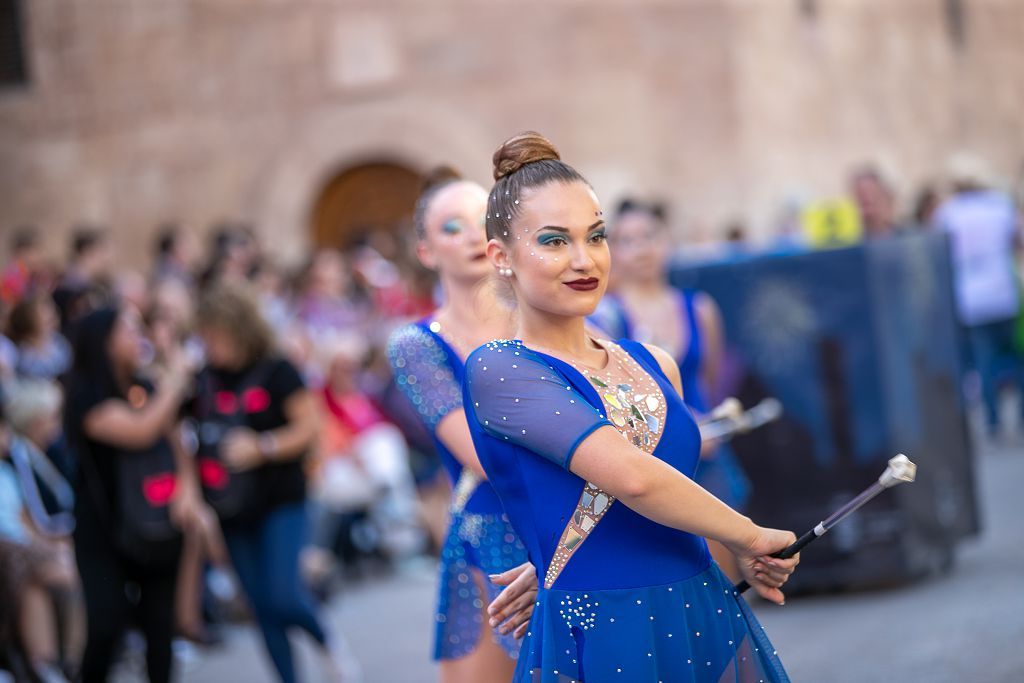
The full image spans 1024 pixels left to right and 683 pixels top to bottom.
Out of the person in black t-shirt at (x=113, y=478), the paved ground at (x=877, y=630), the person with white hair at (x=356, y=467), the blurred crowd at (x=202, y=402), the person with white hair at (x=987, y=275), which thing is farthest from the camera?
the person with white hair at (x=987, y=275)

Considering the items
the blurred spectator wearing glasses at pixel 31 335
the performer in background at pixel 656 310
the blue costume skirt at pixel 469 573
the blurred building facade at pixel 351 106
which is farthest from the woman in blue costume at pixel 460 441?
the blurred building facade at pixel 351 106

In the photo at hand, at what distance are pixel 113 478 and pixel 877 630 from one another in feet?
11.7

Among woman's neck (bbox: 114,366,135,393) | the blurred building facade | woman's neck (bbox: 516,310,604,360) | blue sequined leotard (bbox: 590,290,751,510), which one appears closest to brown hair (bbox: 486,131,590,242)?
woman's neck (bbox: 516,310,604,360)

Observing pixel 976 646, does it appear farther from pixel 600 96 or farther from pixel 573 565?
pixel 600 96

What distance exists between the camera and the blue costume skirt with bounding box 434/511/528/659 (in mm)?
4246

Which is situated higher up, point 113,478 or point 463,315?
point 463,315

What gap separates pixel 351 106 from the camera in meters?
17.9

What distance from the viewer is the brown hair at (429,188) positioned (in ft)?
15.9

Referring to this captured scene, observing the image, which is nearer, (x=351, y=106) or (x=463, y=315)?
(x=463, y=315)

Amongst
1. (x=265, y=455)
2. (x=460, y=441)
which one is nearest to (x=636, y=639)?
(x=460, y=441)

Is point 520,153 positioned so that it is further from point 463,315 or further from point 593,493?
point 463,315

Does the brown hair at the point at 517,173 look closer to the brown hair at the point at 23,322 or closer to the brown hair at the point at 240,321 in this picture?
the brown hair at the point at 240,321

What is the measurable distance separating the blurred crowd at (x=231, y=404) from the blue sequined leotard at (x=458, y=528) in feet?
2.87

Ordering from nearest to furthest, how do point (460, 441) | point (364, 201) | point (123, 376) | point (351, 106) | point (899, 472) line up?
point (899, 472)
point (460, 441)
point (123, 376)
point (351, 106)
point (364, 201)
